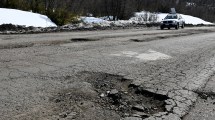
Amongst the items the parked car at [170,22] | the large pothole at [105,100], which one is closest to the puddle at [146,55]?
the large pothole at [105,100]

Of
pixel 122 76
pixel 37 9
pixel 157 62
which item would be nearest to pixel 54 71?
pixel 122 76

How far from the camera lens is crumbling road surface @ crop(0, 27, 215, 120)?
491 cm

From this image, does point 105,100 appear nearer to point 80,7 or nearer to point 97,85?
point 97,85

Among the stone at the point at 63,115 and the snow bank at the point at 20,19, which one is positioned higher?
the snow bank at the point at 20,19

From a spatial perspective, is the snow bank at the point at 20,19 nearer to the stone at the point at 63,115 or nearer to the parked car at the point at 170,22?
the parked car at the point at 170,22

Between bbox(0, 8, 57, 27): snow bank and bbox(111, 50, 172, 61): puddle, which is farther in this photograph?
bbox(0, 8, 57, 27): snow bank

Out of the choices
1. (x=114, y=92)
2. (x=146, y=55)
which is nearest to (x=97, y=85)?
(x=114, y=92)

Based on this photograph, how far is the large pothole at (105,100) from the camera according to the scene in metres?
4.93

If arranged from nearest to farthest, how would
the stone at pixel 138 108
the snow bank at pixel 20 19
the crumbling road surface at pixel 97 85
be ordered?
the crumbling road surface at pixel 97 85
the stone at pixel 138 108
the snow bank at pixel 20 19

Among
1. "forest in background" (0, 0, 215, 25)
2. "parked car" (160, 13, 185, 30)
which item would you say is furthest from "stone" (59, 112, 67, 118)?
"parked car" (160, 13, 185, 30)

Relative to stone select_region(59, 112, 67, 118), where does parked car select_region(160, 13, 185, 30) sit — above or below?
above

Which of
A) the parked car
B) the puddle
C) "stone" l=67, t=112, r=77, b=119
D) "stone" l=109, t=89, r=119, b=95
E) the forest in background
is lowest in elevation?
"stone" l=67, t=112, r=77, b=119

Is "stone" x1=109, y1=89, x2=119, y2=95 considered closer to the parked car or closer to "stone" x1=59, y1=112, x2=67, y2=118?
"stone" x1=59, y1=112, x2=67, y2=118

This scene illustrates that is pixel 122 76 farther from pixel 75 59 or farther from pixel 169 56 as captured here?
pixel 169 56
